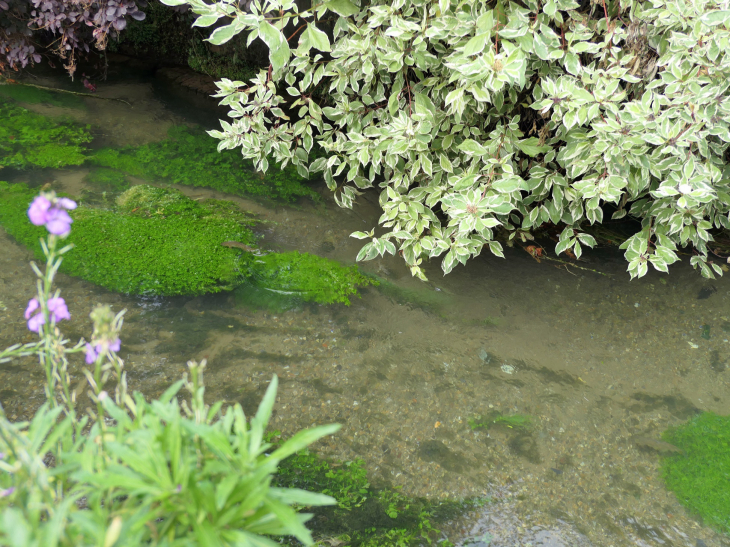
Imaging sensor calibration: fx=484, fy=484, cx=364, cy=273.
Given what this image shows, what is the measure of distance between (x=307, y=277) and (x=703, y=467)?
2.22m

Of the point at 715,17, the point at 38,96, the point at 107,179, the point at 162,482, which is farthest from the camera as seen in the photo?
the point at 38,96

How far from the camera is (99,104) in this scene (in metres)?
4.33

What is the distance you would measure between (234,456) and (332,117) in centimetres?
259

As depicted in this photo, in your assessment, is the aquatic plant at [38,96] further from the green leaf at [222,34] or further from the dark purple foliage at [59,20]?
the green leaf at [222,34]

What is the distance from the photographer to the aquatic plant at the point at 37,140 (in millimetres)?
3475

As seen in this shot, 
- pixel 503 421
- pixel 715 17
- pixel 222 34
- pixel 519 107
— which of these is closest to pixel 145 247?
pixel 222 34

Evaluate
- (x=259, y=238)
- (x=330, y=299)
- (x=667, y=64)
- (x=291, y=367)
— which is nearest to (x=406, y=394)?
(x=291, y=367)

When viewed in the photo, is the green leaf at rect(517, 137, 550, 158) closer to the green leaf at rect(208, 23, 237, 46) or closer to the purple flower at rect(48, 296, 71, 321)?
the green leaf at rect(208, 23, 237, 46)

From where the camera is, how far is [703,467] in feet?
7.23

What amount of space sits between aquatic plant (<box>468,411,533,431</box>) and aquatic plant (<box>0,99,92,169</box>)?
3.30m

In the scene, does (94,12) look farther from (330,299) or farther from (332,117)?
(330,299)

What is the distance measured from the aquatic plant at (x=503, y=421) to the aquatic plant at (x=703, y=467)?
2.00 feet

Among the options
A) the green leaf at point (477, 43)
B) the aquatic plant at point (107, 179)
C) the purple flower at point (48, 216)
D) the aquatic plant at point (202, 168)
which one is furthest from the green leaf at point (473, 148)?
the aquatic plant at point (107, 179)

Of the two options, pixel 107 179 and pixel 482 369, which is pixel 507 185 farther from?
pixel 107 179
